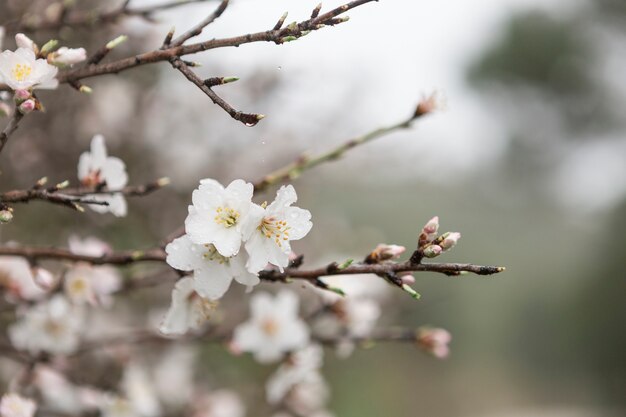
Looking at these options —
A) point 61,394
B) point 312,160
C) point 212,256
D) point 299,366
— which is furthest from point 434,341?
point 61,394

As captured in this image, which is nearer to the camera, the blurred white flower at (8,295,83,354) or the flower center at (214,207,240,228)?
the flower center at (214,207,240,228)

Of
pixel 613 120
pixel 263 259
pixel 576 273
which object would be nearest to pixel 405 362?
pixel 576 273

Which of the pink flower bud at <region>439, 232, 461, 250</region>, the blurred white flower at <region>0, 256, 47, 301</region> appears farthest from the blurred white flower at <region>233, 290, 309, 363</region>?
the pink flower bud at <region>439, 232, 461, 250</region>

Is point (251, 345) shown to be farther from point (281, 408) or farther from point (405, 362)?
point (405, 362)

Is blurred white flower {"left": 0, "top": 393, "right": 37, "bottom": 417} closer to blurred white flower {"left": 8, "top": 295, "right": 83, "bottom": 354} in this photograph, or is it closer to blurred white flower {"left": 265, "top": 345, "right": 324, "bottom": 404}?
blurred white flower {"left": 8, "top": 295, "right": 83, "bottom": 354}

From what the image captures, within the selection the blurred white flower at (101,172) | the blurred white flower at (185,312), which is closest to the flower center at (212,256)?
the blurred white flower at (185,312)

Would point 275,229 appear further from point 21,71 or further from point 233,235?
point 21,71

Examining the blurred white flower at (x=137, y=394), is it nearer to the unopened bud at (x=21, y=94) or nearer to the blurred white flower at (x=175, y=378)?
the blurred white flower at (x=175, y=378)
